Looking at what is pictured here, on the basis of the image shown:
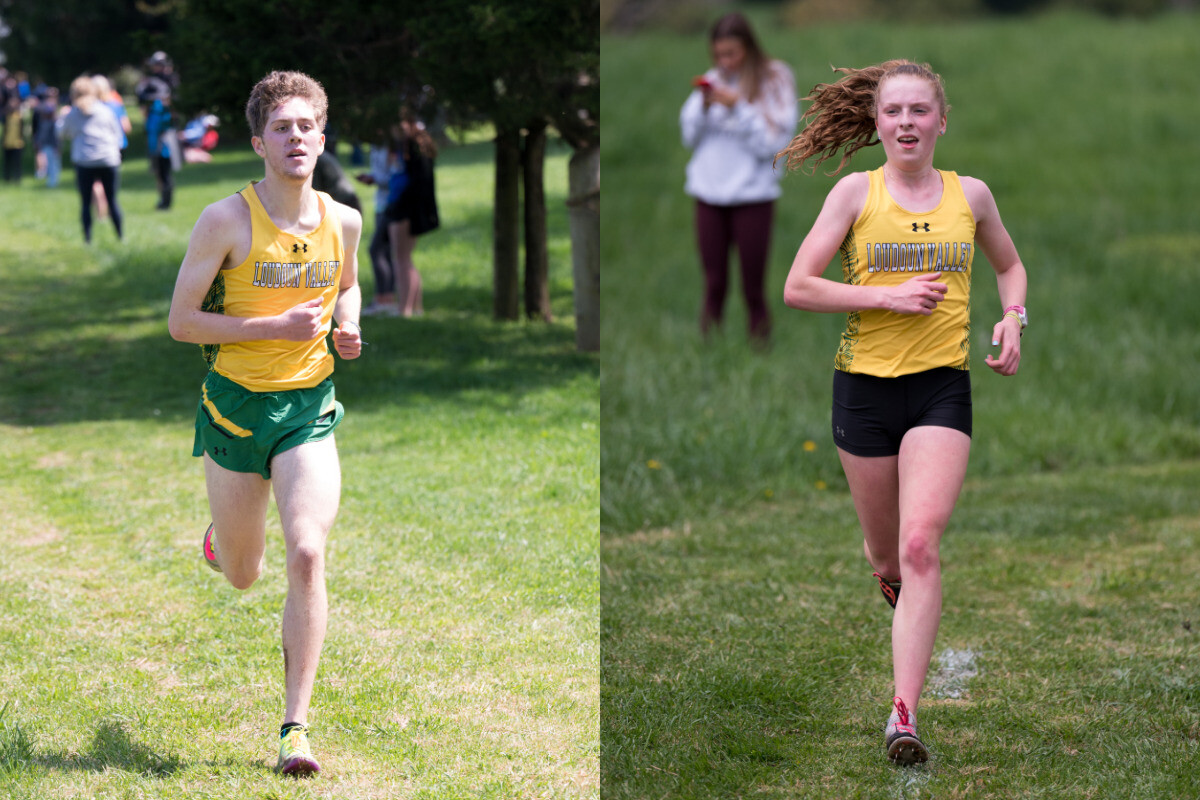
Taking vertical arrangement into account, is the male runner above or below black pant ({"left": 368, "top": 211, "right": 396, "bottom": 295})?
above

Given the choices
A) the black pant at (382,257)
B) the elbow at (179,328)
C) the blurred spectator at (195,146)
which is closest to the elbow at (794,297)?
the elbow at (179,328)

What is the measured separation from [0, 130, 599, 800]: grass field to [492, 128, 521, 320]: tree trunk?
85 centimetres

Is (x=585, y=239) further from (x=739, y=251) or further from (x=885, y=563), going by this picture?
(x=885, y=563)

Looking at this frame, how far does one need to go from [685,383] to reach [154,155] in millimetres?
10889

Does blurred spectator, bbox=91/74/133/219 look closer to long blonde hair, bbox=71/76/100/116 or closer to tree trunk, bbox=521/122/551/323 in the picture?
long blonde hair, bbox=71/76/100/116

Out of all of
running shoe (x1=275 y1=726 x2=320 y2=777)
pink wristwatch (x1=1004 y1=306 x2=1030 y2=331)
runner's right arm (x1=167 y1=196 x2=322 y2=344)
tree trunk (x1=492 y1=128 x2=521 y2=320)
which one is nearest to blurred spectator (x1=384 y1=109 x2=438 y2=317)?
tree trunk (x1=492 y1=128 x2=521 y2=320)

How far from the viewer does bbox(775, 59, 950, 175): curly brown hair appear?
394 cm

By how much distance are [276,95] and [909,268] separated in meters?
1.83

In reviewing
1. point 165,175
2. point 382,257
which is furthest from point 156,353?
point 165,175

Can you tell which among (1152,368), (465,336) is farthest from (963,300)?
(465,336)

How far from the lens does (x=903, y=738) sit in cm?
378

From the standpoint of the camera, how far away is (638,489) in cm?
765

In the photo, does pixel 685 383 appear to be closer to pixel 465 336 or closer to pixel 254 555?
pixel 465 336

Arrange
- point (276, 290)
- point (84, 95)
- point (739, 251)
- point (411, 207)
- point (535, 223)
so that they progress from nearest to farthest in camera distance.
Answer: point (276, 290), point (739, 251), point (411, 207), point (535, 223), point (84, 95)
